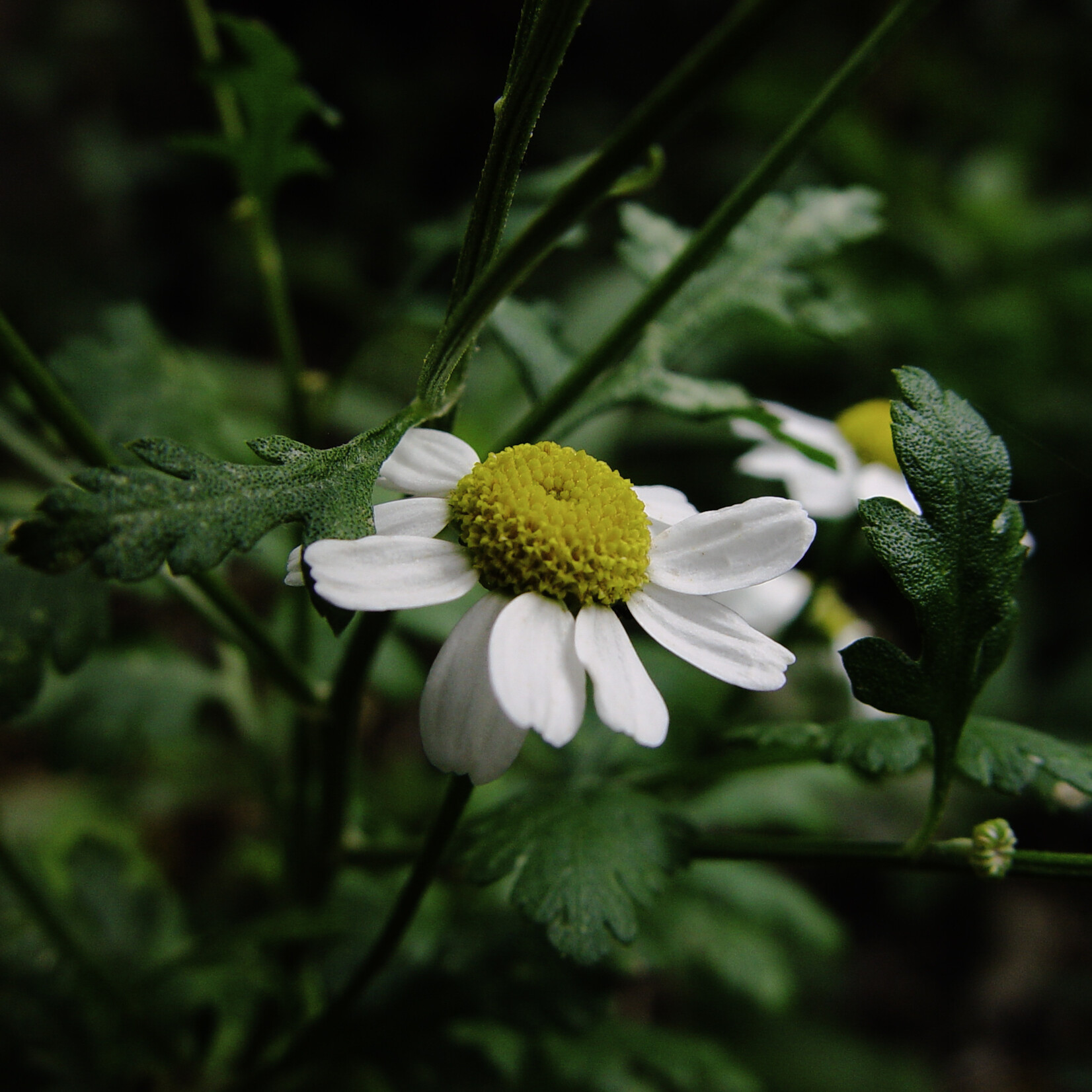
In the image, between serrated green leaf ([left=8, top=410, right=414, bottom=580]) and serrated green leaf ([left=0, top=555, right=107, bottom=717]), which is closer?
serrated green leaf ([left=8, top=410, right=414, bottom=580])

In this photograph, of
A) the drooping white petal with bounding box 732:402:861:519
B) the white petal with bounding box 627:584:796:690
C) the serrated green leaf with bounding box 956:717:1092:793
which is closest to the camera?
the white petal with bounding box 627:584:796:690

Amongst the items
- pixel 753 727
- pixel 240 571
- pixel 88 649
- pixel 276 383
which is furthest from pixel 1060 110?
pixel 88 649

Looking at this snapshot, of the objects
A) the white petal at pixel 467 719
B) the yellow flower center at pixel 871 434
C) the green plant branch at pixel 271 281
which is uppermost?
the yellow flower center at pixel 871 434

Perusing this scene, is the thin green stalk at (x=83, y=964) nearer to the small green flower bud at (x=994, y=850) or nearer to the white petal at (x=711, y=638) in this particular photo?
the white petal at (x=711, y=638)

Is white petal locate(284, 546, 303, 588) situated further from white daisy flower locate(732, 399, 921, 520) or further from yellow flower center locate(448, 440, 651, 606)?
white daisy flower locate(732, 399, 921, 520)

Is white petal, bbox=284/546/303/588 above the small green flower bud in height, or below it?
below

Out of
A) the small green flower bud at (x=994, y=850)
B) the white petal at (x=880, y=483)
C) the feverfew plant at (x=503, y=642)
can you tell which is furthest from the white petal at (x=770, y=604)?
the small green flower bud at (x=994, y=850)

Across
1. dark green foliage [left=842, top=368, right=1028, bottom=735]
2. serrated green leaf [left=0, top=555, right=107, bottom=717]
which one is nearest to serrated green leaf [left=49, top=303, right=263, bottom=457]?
serrated green leaf [left=0, top=555, right=107, bottom=717]
